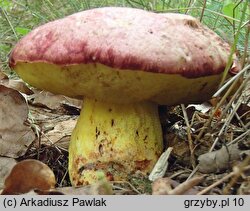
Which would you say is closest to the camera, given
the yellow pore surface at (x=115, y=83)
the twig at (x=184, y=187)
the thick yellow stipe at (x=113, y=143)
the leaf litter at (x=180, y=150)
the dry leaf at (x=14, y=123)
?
the twig at (x=184, y=187)

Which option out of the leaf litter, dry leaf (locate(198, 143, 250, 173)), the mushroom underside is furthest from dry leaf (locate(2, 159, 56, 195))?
dry leaf (locate(198, 143, 250, 173))

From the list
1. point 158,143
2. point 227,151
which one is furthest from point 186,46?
point 158,143

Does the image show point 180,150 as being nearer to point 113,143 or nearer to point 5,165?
point 113,143

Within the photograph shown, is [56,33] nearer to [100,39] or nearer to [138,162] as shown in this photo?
[100,39]

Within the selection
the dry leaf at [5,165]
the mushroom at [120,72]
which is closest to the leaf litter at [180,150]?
the dry leaf at [5,165]
